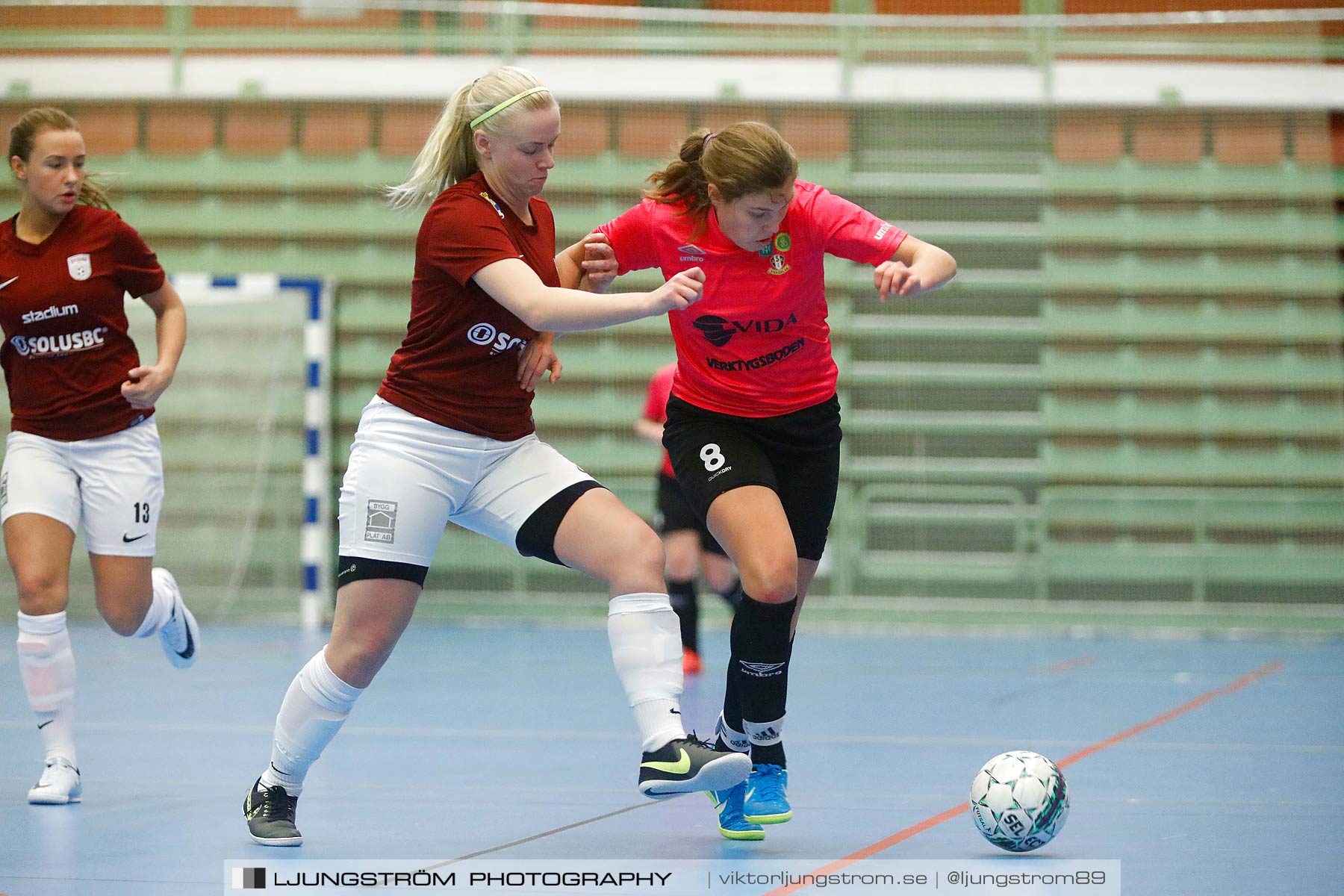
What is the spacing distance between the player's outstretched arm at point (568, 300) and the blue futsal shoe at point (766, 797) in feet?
4.02

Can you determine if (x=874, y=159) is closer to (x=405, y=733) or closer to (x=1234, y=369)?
(x=1234, y=369)

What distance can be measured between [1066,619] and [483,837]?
7.44 m

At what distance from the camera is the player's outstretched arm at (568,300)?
3.21 meters

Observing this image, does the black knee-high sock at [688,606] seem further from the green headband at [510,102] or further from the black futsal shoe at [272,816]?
the green headband at [510,102]

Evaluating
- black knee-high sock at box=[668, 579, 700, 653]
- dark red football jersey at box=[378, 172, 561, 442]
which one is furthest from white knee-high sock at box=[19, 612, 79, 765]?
black knee-high sock at box=[668, 579, 700, 653]

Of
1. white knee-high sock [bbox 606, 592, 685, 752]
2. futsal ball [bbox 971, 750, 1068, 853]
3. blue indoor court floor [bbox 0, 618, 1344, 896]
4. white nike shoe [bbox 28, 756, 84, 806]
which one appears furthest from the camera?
white nike shoe [bbox 28, 756, 84, 806]

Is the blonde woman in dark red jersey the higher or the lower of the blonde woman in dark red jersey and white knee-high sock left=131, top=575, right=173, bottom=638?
the higher

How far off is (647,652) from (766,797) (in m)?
0.63

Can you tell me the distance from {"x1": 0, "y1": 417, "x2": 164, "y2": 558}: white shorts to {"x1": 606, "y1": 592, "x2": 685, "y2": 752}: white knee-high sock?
6.04 ft

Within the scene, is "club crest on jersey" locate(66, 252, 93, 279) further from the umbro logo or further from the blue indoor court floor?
the umbro logo

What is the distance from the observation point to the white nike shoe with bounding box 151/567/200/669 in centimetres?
512

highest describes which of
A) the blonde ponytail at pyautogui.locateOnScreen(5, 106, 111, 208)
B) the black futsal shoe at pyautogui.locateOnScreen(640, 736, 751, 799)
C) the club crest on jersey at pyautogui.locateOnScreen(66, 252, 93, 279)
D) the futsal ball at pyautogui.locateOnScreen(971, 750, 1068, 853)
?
the blonde ponytail at pyautogui.locateOnScreen(5, 106, 111, 208)

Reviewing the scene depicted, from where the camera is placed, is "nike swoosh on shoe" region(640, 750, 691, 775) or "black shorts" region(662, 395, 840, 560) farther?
"black shorts" region(662, 395, 840, 560)

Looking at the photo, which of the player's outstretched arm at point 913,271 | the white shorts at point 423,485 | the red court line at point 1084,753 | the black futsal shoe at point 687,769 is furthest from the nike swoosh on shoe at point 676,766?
the player's outstretched arm at point 913,271
